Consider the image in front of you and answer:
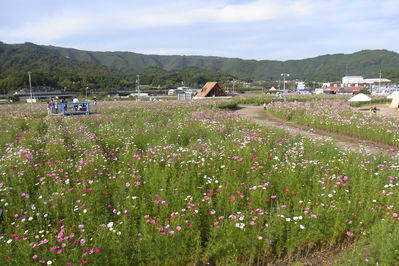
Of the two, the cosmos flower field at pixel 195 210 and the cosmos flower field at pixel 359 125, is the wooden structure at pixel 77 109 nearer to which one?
the cosmos flower field at pixel 195 210

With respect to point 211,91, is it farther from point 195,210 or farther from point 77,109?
point 195,210

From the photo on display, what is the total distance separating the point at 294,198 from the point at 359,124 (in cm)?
1216

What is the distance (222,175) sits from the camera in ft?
19.7

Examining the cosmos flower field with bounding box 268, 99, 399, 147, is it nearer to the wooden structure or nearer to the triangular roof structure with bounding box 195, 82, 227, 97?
the wooden structure

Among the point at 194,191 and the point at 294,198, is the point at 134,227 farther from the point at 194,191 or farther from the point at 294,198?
the point at 294,198

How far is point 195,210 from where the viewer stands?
4215 mm

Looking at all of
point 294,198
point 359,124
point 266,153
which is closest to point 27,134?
point 266,153

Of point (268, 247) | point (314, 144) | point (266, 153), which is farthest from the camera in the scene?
point (314, 144)

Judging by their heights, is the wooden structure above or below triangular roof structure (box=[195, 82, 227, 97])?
below

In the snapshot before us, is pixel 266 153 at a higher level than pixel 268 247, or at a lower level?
higher

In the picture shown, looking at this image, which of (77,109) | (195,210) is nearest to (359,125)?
(195,210)

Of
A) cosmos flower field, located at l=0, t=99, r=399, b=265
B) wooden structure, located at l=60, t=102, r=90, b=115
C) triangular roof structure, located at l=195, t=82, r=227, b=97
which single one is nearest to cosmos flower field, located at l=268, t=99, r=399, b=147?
cosmos flower field, located at l=0, t=99, r=399, b=265

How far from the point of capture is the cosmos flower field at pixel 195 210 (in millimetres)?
3775

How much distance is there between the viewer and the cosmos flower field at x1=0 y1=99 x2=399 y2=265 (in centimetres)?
378
